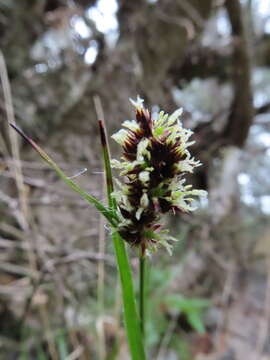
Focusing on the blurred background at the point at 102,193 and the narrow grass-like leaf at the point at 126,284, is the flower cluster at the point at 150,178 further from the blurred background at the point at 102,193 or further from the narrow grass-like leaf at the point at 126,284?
the blurred background at the point at 102,193

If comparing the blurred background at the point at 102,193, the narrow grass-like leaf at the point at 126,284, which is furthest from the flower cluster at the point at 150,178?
the blurred background at the point at 102,193

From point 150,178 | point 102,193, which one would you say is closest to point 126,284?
point 150,178

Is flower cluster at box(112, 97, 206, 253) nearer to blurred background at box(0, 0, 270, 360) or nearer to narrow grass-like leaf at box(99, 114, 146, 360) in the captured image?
narrow grass-like leaf at box(99, 114, 146, 360)

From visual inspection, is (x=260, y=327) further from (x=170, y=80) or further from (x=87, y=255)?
(x=170, y=80)

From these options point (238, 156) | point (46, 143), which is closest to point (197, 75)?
point (238, 156)

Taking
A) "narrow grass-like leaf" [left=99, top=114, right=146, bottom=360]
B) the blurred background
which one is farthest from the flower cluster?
the blurred background

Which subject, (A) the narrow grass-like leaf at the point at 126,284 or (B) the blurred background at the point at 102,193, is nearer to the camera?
(A) the narrow grass-like leaf at the point at 126,284
